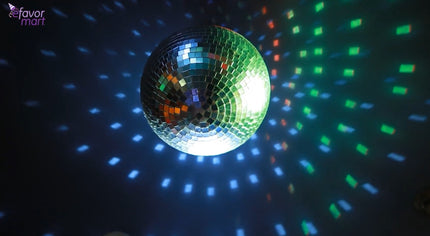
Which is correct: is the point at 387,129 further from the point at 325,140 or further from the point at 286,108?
the point at 286,108

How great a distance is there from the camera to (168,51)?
3.20ft

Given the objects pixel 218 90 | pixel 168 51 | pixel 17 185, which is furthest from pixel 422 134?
pixel 17 185

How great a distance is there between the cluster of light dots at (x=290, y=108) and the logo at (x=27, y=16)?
0.22 feet

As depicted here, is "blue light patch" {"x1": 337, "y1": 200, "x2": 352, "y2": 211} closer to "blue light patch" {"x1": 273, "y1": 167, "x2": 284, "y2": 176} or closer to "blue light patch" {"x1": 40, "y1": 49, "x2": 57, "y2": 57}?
"blue light patch" {"x1": 273, "y1": 167, "x2": 284, "y2": 176}

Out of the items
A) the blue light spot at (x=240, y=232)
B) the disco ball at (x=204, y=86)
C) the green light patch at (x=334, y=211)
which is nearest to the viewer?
the disco ball at (x=204, y=86)

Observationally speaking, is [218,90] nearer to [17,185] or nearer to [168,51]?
[168,51]

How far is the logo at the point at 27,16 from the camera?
4.43ft

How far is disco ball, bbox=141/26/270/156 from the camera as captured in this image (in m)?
0.92

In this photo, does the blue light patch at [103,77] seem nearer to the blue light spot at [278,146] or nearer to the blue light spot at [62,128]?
the blue light spot at [62,128]

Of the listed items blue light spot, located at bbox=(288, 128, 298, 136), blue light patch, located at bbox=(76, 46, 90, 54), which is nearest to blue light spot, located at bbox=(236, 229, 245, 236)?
blue light spot, located at bbox=(288, 128, 298, 136)

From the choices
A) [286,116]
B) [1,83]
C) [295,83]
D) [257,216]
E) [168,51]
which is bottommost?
[257,216]

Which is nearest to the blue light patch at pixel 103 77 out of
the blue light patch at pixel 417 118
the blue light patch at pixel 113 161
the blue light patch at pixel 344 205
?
the blue light patch at pixel 113 161

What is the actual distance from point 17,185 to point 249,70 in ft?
3.82

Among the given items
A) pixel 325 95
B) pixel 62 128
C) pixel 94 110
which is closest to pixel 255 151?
pixel 325 95
